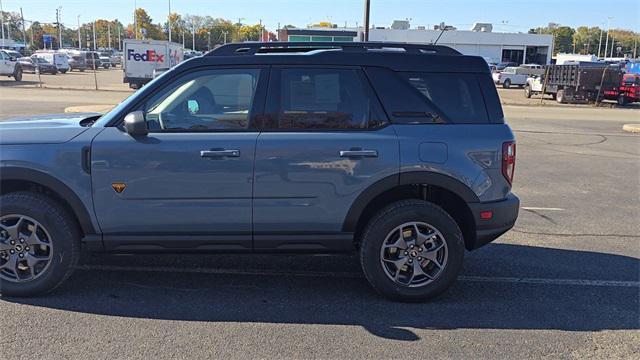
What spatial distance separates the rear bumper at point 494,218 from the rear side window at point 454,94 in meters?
0.65

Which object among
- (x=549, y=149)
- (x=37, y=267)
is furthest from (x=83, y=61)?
(x=37, y=267)

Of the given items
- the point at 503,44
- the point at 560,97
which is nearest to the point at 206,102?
the point at 560,97

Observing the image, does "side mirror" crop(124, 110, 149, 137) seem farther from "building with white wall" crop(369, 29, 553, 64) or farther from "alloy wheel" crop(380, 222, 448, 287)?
"building with white wall" crop(369, 29, 553, 64)

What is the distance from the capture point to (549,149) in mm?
13562

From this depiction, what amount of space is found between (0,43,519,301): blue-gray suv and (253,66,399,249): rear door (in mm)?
10

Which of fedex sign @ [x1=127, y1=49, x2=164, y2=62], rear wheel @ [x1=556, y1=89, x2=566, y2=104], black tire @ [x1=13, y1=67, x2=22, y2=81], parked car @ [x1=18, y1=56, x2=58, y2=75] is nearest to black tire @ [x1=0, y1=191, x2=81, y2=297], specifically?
fedex sign @ [x1=127, y1=49, x2=164, y2=62]

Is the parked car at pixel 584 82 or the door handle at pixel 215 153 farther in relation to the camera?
the parked car at pixel 584 82

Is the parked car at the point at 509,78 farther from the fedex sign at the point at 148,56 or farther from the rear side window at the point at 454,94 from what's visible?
the rear side window at the point at 454,94

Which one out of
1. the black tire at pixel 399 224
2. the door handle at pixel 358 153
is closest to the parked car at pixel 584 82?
the black tire at pixel 399 224

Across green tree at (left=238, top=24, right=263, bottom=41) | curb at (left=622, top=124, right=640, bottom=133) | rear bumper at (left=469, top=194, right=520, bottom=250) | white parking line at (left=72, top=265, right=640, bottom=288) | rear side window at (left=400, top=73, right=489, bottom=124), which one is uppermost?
green tree at (left=238, top=24, right=263, bottom=41)

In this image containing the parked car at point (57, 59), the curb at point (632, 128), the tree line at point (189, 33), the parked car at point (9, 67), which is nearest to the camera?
the curb at point (632, 128)

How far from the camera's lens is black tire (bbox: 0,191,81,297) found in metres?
4.12

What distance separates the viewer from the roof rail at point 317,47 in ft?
14.4

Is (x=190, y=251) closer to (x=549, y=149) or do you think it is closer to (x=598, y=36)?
(x=549, y=149)
